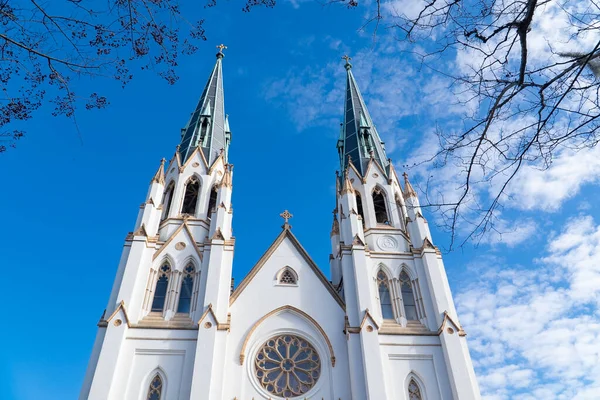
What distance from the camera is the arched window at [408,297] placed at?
17984mm

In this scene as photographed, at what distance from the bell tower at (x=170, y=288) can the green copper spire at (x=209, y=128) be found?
1.67 ft

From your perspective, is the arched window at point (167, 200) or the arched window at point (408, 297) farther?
the arched window at point (167, 200)

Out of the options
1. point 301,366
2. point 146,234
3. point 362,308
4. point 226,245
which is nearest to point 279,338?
point 301,366

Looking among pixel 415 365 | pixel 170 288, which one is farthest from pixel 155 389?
pixel 415 365

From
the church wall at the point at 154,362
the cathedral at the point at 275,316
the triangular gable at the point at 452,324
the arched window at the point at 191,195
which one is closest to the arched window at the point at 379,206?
the cathedral at the point at 275,316

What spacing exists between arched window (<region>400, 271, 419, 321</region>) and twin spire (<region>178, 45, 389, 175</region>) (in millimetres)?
7175

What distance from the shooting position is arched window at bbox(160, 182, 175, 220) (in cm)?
2185

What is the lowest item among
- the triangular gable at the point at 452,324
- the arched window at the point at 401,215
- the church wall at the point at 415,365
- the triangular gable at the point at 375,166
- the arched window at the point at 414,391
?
the arched window at the point at 414,391

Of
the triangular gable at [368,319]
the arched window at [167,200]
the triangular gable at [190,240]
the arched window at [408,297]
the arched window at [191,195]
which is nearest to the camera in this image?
the triangular gable at [368,319]

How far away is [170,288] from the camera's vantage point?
1794 cm

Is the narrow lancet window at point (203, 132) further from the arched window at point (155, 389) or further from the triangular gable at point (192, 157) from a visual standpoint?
the arched window at point (155, 389)

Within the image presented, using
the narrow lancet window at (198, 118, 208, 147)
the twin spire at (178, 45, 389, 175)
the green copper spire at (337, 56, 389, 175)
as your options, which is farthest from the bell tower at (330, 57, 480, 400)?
the narrow lancet window at (198, 118, 208, 147)

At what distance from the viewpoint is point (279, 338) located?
55.7 feet

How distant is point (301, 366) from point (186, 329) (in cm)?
458
